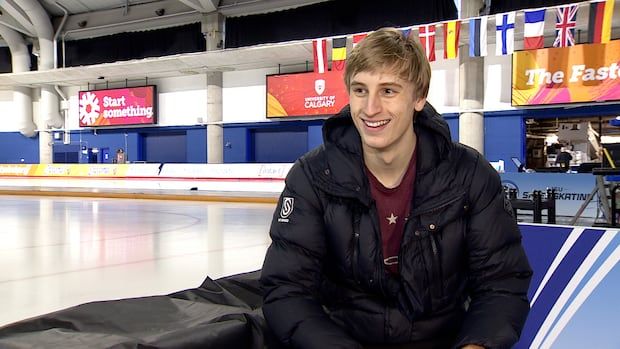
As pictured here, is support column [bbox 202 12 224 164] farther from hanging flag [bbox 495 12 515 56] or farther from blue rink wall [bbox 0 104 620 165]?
hanging flag [bbox 495 12 515 56]

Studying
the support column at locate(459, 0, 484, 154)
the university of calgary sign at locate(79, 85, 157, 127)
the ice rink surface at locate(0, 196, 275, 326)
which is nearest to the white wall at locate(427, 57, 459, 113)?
the support column at locate(459, 0, 484, 154)

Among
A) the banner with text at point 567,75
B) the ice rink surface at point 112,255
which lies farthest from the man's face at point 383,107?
the banner with text at point 567,75

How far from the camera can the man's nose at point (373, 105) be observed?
1.44 meters

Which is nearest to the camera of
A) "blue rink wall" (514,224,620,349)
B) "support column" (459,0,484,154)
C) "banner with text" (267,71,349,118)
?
"blue rink wall" (514,224,620,349)

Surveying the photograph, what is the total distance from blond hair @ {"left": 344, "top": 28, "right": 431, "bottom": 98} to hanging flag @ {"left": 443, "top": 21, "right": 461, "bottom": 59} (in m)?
10.8

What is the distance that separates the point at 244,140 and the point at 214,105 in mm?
1525

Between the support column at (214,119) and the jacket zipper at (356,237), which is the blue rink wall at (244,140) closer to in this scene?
the support column at (214,119)

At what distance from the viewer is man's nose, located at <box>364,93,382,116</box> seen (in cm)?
144

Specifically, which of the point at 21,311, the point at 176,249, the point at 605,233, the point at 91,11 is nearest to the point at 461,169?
the point at 605,233

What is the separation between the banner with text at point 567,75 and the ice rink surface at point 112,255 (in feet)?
27.4

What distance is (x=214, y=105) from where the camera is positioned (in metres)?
16.8

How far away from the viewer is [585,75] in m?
11.9

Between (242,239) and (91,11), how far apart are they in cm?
1646

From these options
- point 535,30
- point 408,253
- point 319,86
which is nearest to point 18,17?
point 319,86
